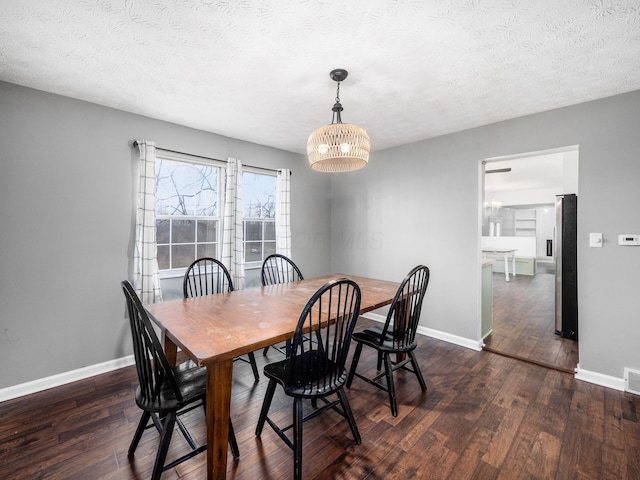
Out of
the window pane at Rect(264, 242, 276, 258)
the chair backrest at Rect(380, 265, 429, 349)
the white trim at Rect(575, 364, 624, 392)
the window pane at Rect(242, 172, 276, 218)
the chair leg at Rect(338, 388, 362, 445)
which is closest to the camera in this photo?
the chair leg at Rect(338, 388, 362, 445)

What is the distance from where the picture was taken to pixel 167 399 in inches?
54.3

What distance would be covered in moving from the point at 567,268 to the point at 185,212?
4544 millimetres

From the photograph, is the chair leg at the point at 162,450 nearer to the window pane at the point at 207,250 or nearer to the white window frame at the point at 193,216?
the white window frame at the point at 193,216

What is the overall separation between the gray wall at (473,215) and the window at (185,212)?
198cm

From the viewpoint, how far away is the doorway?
9.93 ft

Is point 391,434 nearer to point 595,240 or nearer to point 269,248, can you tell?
point 595,240

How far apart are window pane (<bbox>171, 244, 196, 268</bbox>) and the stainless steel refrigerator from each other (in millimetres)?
4407

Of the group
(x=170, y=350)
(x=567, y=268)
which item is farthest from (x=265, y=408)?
(x=567, y=268)

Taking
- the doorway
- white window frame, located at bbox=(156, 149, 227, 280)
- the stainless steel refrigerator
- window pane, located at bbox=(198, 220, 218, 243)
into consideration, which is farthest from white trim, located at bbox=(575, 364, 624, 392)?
window pane, located at bbox=(198, 220, 218, 243)

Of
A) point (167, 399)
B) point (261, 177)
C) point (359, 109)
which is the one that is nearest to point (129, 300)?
point (167, 399)

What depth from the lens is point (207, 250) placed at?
335 centimetres

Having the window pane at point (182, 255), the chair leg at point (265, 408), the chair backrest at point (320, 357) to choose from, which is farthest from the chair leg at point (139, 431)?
the window pane at point (182, 255)

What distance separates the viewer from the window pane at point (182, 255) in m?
3.08

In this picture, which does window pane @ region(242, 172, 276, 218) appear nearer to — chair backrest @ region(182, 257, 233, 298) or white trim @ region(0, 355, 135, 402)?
chair backrest @ region(182, 257, 233, 298)
